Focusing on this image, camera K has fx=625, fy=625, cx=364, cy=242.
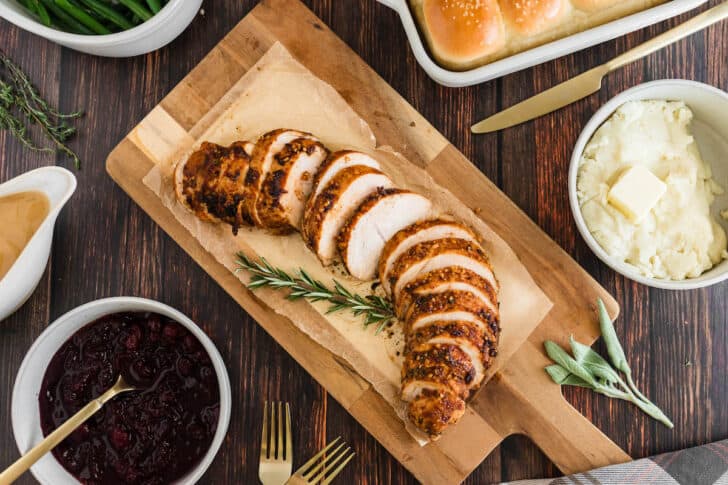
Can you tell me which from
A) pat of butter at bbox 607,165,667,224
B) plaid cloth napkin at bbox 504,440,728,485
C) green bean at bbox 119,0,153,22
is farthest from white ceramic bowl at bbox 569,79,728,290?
green bean at bbox 119,0,153,22

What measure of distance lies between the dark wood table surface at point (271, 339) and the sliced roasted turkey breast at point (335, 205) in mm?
473

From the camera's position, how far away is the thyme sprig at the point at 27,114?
302 centimetres

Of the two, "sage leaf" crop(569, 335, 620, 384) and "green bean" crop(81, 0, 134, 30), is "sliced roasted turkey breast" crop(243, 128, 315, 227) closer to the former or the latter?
"green bean" crop(81, 0, 134, 30)

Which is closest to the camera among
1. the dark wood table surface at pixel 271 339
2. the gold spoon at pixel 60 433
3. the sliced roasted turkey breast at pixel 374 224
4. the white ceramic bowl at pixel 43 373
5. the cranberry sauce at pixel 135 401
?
the gold spoon at pixel 60 433

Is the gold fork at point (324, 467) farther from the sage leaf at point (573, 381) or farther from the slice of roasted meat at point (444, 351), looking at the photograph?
the sage leaf at point (573, 381)

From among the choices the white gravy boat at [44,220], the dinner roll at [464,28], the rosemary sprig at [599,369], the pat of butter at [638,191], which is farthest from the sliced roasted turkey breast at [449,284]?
the white gravy boat at [44,220]

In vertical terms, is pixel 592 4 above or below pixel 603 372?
above

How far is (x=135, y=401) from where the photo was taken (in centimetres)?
270

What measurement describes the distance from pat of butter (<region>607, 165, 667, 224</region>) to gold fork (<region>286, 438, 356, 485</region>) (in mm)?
1659

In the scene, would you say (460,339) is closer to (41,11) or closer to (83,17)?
(83,17)

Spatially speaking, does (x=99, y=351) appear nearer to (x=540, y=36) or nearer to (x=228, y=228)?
(x=228, y=228)

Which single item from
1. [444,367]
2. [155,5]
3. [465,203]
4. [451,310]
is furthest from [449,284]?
[155,5]

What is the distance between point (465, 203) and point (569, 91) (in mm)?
718

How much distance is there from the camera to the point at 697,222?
274 centimetres
